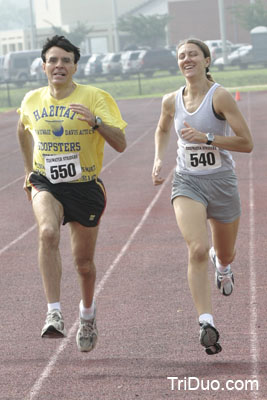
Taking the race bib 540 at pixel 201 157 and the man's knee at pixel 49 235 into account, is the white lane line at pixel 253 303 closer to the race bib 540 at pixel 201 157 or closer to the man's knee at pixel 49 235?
the race bib 540 at pixel 201 157

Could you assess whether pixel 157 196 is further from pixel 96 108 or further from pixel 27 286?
pixel 96 108

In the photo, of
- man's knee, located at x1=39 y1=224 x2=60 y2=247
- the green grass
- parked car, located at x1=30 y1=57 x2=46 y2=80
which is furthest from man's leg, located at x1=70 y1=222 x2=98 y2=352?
parked car, located at x1=30 y1=57 x2=46 y2=80

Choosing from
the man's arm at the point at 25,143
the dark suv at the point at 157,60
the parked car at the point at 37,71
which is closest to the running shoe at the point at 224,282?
the man's arm at the point at 25,143

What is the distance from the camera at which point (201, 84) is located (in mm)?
5910

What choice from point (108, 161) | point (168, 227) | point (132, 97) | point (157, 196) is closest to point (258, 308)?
point (168, 227)

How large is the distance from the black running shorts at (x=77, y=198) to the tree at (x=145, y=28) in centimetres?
7105

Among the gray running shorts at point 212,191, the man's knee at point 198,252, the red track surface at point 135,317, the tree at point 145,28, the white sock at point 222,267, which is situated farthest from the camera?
the tree at point 145,28

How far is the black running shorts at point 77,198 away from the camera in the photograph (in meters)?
5.86

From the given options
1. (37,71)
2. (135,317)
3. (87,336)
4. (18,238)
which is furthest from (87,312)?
(37,71)

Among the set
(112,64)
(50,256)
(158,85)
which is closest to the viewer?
(50,256)

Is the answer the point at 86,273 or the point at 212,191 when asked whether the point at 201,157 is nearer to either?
the point at 212,191

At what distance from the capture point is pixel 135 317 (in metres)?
6.87

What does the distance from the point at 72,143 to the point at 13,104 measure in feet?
116

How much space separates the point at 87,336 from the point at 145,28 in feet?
239
